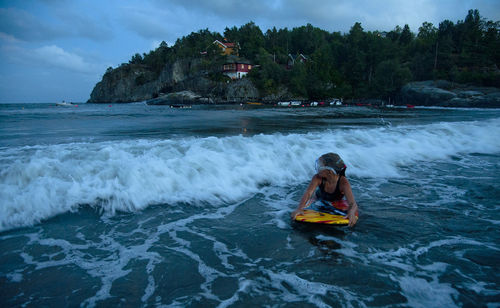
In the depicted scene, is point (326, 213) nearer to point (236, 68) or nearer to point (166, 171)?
point (166, 171)

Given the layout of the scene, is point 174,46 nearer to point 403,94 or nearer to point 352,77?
point 352,77

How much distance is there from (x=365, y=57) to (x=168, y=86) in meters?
74.9

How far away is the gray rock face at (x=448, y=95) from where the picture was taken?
49.8m

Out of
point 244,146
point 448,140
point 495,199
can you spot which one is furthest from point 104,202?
point 448,140

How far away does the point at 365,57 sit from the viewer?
289 ft

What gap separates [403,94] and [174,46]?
109 meters

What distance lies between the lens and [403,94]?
2579 inches

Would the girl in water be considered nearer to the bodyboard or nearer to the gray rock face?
the bodyboard

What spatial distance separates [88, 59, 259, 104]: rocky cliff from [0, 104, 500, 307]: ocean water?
258ft

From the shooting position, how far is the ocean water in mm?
3129

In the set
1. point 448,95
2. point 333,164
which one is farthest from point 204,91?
point 333,164

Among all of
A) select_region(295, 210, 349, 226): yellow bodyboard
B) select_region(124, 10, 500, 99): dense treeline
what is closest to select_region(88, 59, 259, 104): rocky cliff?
select_region(124, 10, 500, 99): dense treeline

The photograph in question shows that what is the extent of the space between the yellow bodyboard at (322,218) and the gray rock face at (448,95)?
199 feet

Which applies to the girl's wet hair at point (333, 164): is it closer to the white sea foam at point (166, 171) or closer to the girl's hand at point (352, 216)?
the girl's hand at point (352, 216)
